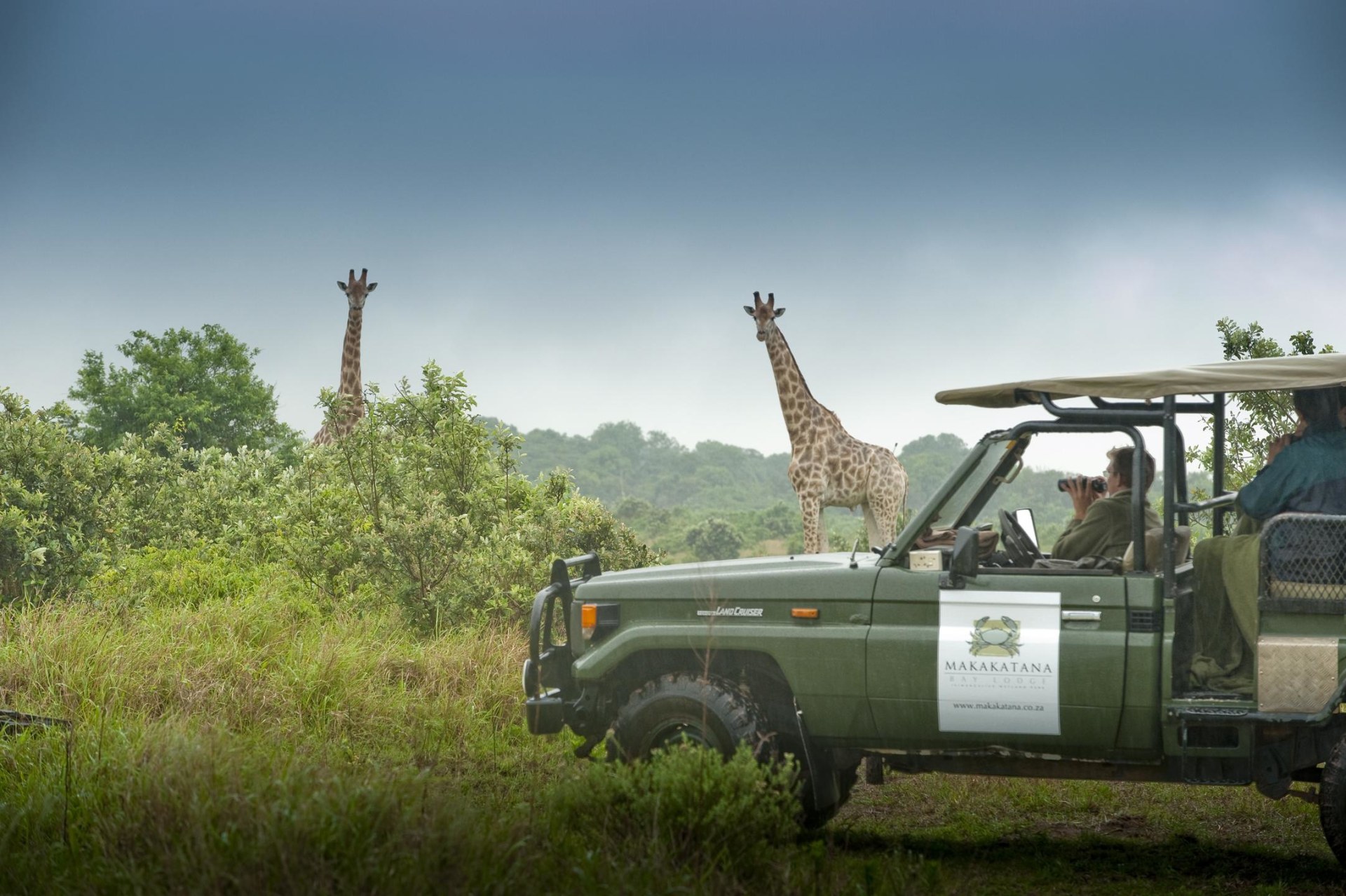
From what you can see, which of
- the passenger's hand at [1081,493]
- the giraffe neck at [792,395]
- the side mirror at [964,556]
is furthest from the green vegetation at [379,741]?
the giraffe neck at [792,395]

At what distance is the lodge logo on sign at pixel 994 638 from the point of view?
6023 mm

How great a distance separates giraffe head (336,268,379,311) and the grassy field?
37.9ft

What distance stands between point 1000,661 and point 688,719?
1.45m

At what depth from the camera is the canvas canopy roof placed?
19.9 feet

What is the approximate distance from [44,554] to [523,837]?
992 cm

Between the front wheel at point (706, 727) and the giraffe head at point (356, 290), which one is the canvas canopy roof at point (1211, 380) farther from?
the giraffe head at point (356, 290)

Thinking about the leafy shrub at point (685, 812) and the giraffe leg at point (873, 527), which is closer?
the leafy shrub at point (685, 812)

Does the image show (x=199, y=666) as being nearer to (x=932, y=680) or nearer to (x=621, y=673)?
(x=621, y=673)

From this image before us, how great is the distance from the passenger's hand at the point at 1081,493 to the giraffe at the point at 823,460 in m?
10.1

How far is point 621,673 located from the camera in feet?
22.2

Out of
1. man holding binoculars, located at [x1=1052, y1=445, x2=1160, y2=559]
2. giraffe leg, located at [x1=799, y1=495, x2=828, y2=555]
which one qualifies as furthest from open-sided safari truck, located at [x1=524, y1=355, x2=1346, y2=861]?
giraffe leg, located at [x1=799, y1=495, x2=828, y2=555]

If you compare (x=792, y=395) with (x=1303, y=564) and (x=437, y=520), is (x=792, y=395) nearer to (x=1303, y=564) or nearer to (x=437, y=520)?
(x=437, y=520)

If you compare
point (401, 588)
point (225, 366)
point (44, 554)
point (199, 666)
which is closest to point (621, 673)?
point (199, 666)

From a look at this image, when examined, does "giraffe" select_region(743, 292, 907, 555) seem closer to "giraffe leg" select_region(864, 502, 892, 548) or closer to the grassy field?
"giraffe leg" select_region(864, 502, 892, 548)
